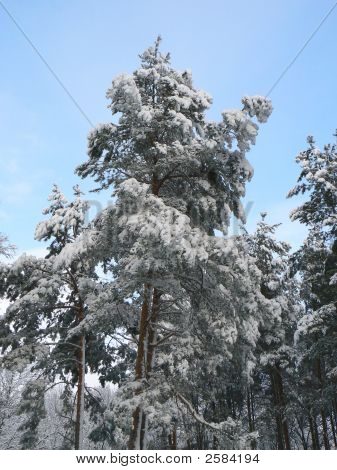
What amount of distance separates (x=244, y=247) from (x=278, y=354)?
39.1ft

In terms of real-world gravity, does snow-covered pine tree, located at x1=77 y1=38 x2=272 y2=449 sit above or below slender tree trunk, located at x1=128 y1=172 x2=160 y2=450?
above

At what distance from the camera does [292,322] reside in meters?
20.9

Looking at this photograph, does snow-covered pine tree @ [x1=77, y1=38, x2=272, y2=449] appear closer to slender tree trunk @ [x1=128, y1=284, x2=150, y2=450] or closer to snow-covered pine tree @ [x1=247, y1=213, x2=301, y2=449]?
slender tree trunk @ [x1=128, y1=284, x2=150, y2=450]

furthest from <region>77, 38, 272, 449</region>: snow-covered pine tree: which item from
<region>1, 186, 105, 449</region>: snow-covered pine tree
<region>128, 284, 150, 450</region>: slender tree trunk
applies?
<region>1, 186, 105, 449</region>: snow-covered pine tree

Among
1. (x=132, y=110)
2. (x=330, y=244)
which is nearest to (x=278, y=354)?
(x=330, y=244)

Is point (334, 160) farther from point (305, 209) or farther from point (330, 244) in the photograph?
point (330, 244)

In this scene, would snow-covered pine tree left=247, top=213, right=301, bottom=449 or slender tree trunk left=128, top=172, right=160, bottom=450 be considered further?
snow-covered pine tree left=247, top=213, right=301, bottom=449

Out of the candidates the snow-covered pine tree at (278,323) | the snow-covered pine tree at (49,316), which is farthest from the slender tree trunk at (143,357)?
the snow-covered pine tree at (278,323)

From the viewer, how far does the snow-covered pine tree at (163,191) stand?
8312 millimetres

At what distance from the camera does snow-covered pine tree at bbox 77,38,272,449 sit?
831 centimetres

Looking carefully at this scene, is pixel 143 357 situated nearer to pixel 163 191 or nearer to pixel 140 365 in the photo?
pixel 140 365

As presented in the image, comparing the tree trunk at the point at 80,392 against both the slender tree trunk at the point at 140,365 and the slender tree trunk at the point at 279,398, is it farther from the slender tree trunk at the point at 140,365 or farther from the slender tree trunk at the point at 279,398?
the slender tree trunk at the point at 279,398

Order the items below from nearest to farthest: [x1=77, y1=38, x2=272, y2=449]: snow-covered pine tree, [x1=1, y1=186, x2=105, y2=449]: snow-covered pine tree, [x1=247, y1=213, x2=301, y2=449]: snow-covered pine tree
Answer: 1. [x1=77, y1=38, x2=272, y2=449]: snow-covered pine tree
2. [x1=1, y1=186, x2=105, y2=449]: snow-covered pine tree
3. [x1=247, y1=213, x2=301, y2=449]: snow-covered pine tree

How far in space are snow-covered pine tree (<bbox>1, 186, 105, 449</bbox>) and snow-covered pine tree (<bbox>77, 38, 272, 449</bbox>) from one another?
3.62 metres
